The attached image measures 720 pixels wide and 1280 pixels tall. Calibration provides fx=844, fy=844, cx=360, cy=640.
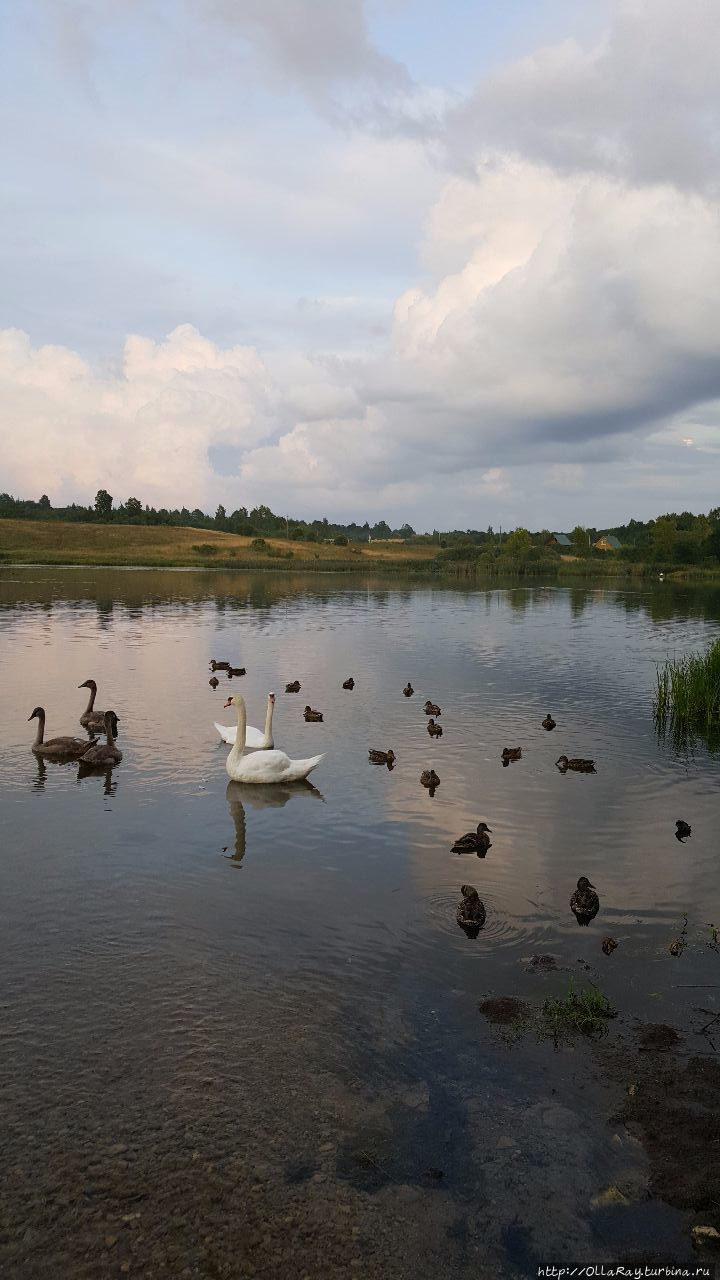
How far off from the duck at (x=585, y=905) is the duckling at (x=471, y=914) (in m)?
1.33

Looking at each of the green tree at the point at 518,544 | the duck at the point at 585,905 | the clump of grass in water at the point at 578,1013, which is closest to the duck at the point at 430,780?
the duck at the point at 585,905

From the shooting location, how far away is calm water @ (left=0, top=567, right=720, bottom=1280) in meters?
6.19

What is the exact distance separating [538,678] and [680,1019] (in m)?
24.5

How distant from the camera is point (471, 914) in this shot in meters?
11.1

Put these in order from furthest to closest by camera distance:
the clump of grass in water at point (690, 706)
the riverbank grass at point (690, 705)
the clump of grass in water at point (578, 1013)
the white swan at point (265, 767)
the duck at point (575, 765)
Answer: the riverbank grass at point (690, 705) → the clump of grass in water at point (690, 706) → the duck at point (575, 765) → the white swan at point (265, 767) → the clump of grass in water at point (578, 1013)

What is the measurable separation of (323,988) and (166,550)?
140923mm

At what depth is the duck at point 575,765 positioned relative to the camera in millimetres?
19531

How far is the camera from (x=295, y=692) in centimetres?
2864

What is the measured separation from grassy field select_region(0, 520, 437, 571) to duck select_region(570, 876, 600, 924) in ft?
397

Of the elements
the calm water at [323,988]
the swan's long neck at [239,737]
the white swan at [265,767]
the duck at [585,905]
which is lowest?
the calm water at [323,988]

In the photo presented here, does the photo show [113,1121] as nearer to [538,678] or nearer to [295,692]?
[295,692]

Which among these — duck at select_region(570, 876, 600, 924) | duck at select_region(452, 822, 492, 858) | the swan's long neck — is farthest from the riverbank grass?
duck at select_region(570, 876, 600, 924)

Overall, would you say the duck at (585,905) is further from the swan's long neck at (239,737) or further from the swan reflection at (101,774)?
the swan reflection at (101,774)

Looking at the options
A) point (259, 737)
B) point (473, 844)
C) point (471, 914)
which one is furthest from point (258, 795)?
point (471, 914)
